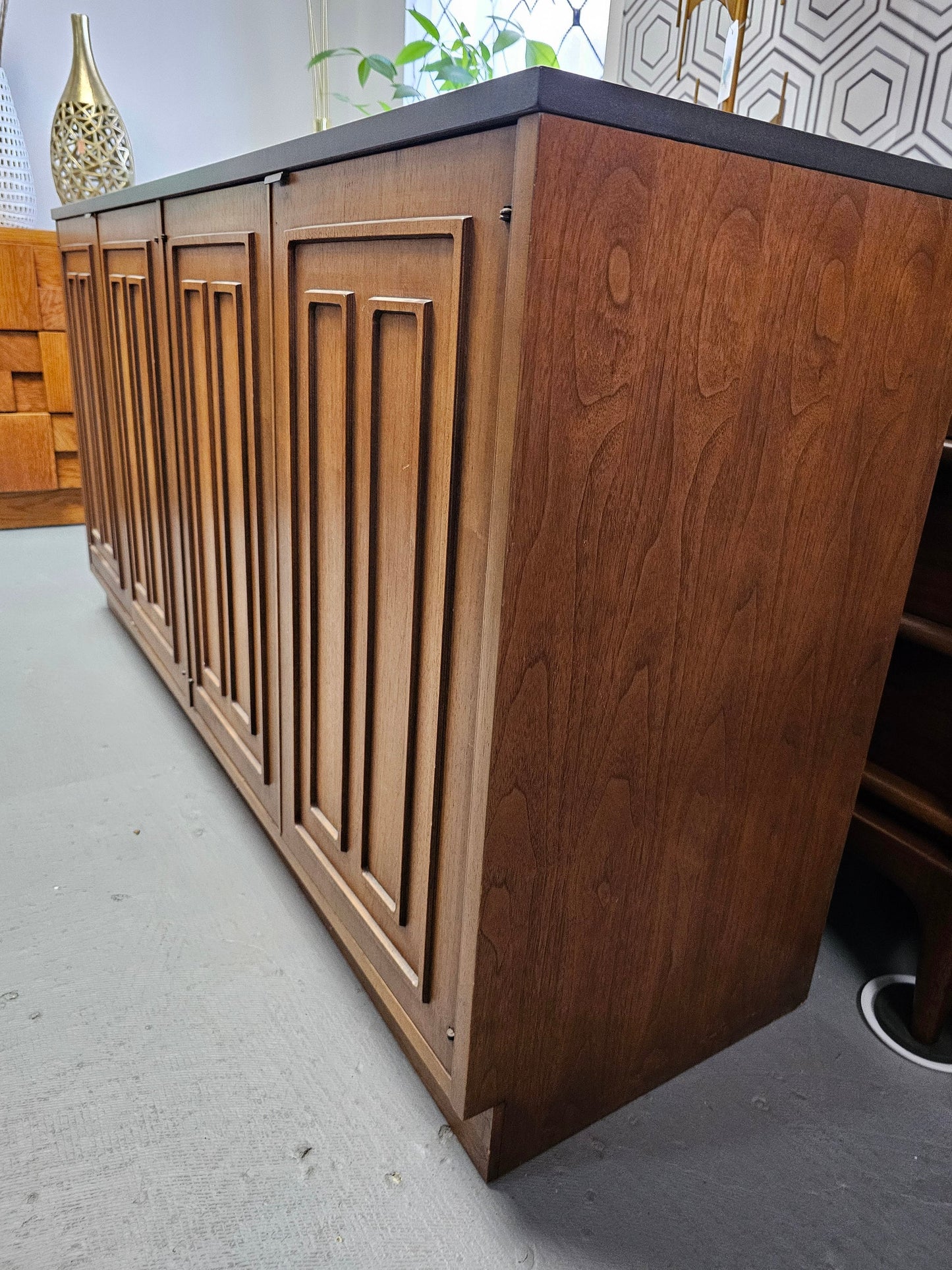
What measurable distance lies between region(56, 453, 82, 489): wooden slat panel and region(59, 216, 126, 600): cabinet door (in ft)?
2.44

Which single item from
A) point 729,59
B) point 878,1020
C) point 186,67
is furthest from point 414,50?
point 878,1020

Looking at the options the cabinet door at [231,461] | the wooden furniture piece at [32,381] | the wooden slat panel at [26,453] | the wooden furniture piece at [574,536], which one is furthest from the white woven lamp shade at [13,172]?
the wooden furniture piece at [574,536]

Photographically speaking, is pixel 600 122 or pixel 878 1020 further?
pixel 878 1020

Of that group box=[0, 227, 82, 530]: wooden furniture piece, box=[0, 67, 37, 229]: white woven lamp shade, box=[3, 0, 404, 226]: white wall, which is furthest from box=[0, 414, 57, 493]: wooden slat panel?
box=[3, 0, 404, 226]: white wall

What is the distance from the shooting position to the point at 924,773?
1.04 meters

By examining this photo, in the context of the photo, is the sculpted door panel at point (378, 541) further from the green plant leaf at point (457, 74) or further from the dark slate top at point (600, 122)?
the green plant leaf at point (457, 74)

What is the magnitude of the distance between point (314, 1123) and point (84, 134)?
2.61 meters

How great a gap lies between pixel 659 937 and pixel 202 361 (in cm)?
91

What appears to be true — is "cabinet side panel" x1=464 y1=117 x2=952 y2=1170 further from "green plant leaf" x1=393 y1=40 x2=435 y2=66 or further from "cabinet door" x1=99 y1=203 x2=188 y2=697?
"green plant leaf" x1=393 y1=40 x2=435 y2=66

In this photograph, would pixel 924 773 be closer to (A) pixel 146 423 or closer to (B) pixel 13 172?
(A) pixel 146 423

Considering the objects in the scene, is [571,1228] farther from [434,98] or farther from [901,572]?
[434,98]

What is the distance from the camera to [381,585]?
799mm

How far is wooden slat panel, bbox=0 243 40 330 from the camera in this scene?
2.50 meters

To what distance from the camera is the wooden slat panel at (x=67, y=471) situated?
108 inches
